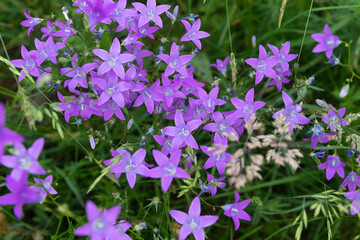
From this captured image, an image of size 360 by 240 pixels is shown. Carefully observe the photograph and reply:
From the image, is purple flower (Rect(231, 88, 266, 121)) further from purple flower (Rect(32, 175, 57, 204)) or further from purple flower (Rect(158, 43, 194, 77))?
purple flower (Rect(32, 175, 57, 204))

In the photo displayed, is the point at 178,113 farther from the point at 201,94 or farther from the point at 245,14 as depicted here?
the point at 245,14

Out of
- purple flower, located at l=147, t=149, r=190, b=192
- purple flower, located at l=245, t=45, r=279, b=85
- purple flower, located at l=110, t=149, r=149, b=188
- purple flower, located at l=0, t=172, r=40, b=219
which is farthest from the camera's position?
purple flower, located at l=245, t=45, r=279, b=85

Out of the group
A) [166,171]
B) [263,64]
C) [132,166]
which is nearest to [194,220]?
[166,171]

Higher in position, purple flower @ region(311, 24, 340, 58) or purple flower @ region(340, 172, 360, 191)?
purple flower @ region(311, 24, 340, 58)

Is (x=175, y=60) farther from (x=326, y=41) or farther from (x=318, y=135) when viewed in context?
(x=318, y=135)

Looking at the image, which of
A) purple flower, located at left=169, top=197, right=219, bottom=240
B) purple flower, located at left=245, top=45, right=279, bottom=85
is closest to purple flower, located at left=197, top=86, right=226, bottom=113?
purple flower, located at left=245, top=45, right=279, bottom=85

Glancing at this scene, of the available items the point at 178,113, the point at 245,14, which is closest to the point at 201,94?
the point at 178,113
